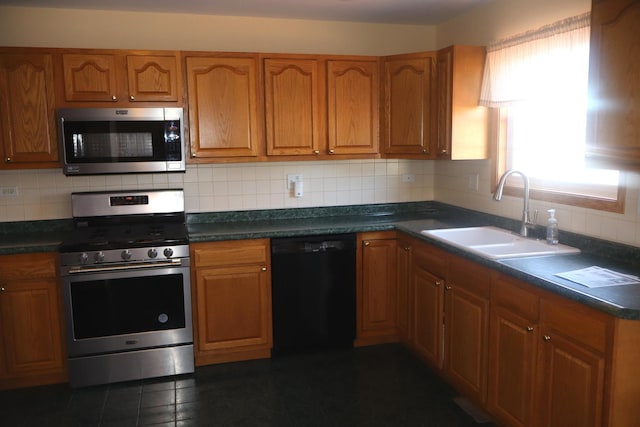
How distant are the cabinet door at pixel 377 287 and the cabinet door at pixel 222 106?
3.77 ft

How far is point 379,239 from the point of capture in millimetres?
3770

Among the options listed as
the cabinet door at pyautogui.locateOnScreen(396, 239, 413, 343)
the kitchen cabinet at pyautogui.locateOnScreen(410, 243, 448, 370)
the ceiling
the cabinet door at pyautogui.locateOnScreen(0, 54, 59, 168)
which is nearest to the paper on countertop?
the kitchen cabinet at pyautogui.locateOnScreen(410, 243, 448, 370)

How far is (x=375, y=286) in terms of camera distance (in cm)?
380

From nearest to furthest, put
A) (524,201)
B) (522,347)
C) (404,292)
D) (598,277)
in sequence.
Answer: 1. (598,277)
2. (522,347)
3. (524,201)
4. (404,292)

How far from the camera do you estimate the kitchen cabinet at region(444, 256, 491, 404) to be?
2.76 meters

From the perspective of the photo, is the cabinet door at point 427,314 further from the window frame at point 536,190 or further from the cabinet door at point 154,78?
the cabinet door at point 154,78

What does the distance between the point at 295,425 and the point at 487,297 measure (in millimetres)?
1232

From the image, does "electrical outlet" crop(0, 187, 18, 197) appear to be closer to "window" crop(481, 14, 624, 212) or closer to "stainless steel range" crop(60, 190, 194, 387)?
"stainless steel range" crop(60, 190, 194, 387)

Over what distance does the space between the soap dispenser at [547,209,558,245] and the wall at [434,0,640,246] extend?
0.28ft

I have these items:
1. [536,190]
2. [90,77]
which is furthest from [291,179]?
[536,190]

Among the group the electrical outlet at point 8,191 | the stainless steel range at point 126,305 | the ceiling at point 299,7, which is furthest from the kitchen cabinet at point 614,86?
the electrical outlet at point 8,191

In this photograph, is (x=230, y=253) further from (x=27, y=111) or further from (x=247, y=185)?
(x=27, y=111)

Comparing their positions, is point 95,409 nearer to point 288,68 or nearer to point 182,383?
point 182,383

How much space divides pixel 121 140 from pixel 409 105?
6.53 ft
